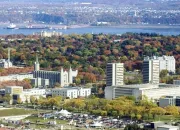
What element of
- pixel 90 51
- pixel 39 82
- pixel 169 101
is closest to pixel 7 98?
pixel 39 82

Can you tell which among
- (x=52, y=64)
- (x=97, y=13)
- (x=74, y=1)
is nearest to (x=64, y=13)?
(x=97, y=13)

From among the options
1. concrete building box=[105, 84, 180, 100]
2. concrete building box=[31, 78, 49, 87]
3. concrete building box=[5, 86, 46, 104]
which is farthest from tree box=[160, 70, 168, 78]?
concrete building box=[5, 86, 46, 104]

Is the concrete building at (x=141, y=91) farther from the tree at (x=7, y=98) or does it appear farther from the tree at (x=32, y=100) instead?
the tree at (x=7, y=98)

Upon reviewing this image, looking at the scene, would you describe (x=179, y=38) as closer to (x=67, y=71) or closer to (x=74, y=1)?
(x=67, y=71)

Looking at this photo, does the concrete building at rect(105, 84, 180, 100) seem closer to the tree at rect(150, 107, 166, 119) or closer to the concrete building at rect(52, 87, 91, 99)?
the concrete building at rect(52, 87, 91, 99)

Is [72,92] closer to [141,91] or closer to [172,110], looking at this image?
[141,91]

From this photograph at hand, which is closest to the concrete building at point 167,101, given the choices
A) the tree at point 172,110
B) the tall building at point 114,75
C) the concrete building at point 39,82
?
the tree at point 172,110
